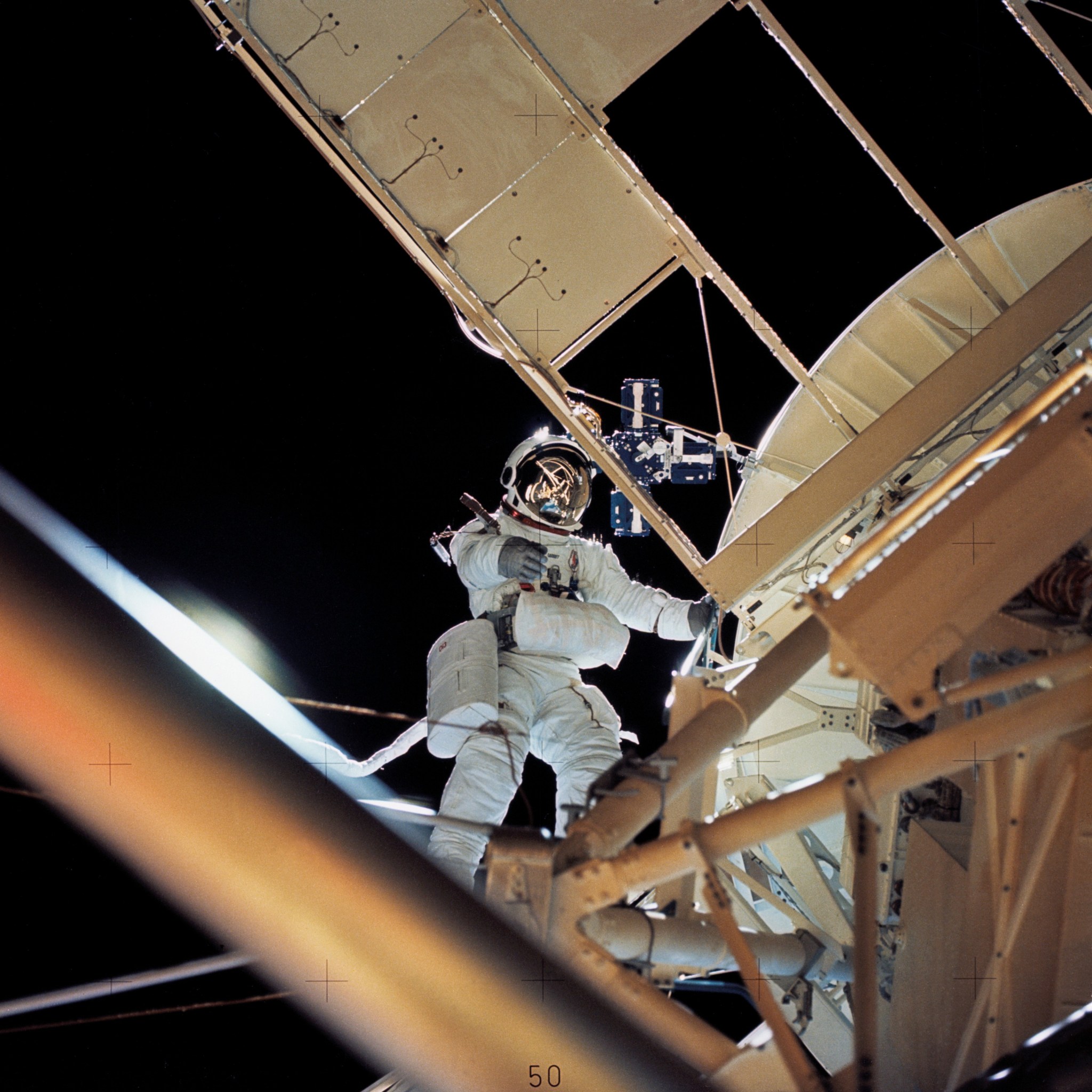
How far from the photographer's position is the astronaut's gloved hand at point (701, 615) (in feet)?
19.4

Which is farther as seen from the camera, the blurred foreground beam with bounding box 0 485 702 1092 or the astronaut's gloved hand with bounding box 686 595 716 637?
the astronaut's gloved hand with bounding box 686 595 716 637

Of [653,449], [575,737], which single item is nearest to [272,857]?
[575,737]

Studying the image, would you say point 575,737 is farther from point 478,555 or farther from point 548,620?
point 478,555

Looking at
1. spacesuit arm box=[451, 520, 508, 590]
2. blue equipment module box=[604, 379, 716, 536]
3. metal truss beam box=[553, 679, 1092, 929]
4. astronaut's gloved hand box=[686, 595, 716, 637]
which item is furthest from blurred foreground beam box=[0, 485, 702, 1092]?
blue equipment module box=[604, 379, 716, 536]

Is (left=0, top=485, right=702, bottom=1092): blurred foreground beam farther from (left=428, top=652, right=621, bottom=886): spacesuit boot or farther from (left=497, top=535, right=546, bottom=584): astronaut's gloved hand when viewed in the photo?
(left=497, top=535, right=546, bottom=584): astronaut's gloved hand

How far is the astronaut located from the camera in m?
4.98

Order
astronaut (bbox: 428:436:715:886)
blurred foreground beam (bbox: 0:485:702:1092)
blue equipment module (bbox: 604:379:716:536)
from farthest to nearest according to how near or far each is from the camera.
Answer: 1. blue equipment module (bbox: 604:379:716:536)
2. astronaut (bbox: 428:436:715:886)
3. blurred foreground beam (bbox: 0:485:702:1092)

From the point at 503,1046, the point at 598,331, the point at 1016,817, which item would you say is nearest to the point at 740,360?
the point at 598,331

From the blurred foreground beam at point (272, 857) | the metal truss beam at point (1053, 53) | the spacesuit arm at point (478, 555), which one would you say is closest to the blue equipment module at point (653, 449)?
the spacesuit arm at point (478, 555)

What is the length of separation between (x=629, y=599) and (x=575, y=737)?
1.06 meters

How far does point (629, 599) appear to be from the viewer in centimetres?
623

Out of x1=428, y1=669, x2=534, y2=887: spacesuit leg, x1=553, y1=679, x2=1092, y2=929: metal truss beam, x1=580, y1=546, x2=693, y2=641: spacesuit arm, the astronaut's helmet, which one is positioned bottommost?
x1=553, y1=679, x2=1092, y2=929: metal truss beam

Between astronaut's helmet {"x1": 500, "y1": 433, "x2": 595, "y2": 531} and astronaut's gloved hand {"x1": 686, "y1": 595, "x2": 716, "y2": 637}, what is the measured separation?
0.88m

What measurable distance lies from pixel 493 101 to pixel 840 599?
3771mm
